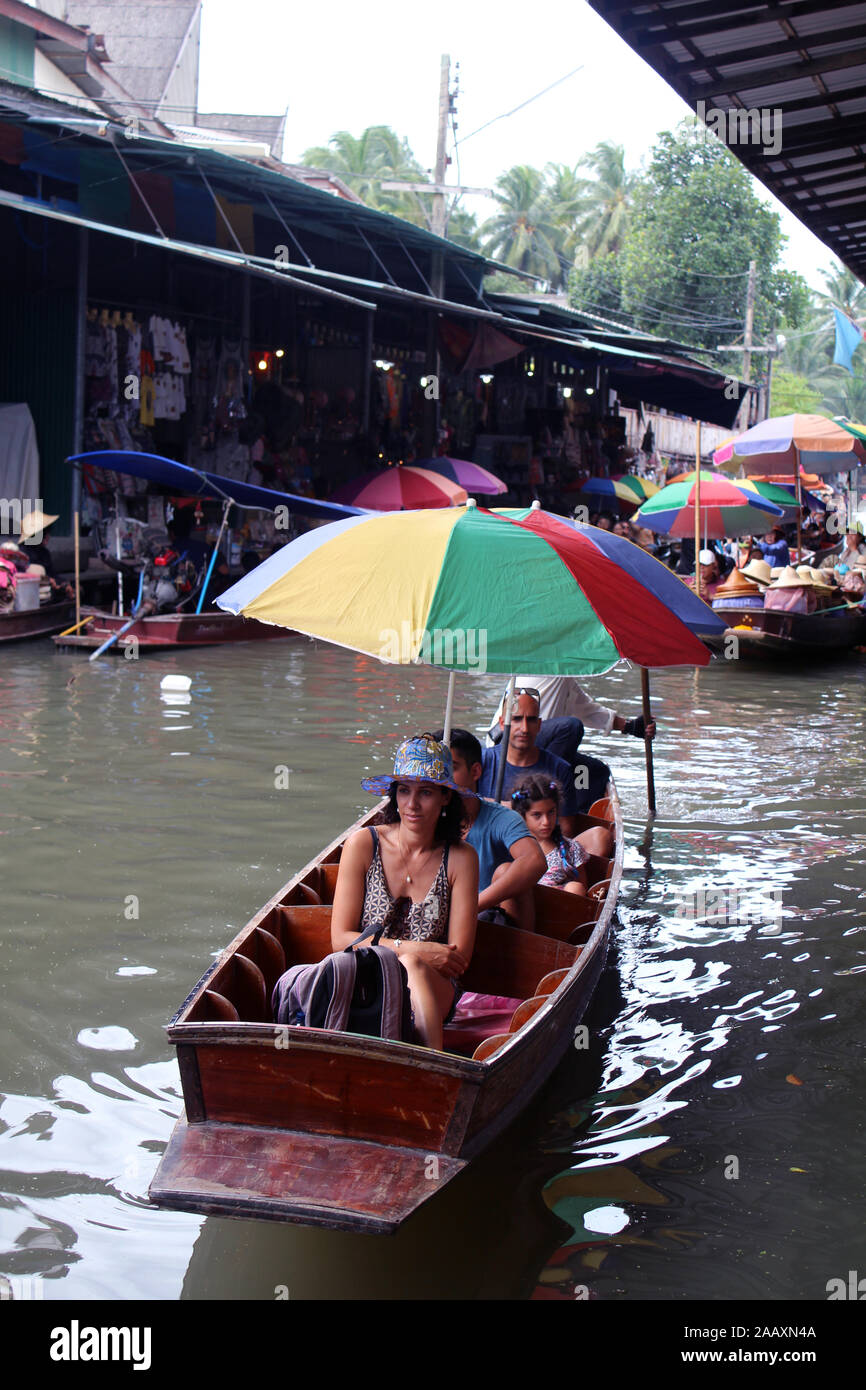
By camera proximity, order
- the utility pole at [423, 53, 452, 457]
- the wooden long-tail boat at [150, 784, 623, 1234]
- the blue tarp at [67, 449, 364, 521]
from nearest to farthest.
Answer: the wooden long-tail boat at [150, 784, 623, 1234] < the blue tarp at [67, 449, 364, 521] < the utility pole at [423, 53, 452, 457]

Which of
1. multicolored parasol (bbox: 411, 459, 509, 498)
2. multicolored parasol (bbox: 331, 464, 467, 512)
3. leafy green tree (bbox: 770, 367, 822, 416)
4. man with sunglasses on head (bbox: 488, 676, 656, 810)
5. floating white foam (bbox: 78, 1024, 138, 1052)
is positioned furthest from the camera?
leafy green tree (bbox: 770, 367, 822, 416)

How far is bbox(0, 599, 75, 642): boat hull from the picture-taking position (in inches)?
579

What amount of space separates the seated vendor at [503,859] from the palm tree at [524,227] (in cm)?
4574

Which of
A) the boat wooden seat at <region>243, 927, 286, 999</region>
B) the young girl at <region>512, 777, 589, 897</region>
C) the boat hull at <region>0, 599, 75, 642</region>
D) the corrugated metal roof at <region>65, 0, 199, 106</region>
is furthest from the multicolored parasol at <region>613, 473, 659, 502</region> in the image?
the boat wooden seat at <region>243, 927, 286, 999</region>

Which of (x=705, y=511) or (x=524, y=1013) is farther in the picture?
(x=705, y=511)

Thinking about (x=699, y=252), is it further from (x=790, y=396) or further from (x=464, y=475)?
(x=464, y=475)

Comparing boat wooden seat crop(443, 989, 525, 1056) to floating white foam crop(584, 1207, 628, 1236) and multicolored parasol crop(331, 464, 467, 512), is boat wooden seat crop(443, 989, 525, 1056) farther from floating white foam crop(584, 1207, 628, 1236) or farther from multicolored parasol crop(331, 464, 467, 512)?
multicolored parasol crop(331, 464, 467, 512)

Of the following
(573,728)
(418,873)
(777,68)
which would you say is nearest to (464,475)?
(573,728)

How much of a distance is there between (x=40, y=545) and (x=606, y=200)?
3879 cm

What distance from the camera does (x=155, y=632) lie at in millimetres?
15117

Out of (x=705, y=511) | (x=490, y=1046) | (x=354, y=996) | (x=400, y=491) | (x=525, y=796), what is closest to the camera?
(x=354, y=996)

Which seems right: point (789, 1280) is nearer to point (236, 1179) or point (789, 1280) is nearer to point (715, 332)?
point (236, 1179)

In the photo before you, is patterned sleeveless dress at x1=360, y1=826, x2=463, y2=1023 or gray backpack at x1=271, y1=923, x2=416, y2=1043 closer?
gray backpack at x1=271, y1=923, x2=416, y2=1043

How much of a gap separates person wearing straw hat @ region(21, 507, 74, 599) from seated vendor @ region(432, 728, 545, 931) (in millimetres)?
11196
